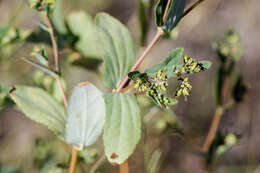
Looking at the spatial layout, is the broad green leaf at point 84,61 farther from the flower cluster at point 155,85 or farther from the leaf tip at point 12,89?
the flower cluster at point 155,85

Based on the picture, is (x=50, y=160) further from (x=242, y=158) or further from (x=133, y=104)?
(x=242, y=158)

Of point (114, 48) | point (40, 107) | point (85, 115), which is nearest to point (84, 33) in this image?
point (114, 48)

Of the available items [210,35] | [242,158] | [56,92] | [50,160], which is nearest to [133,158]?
[50,160]

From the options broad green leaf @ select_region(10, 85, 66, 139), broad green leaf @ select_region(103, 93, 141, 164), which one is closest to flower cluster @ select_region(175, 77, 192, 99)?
broad green leaf @ select_region(103, 93, 141, 164)

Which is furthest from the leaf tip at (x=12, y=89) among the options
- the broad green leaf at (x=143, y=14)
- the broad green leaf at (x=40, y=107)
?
the broad green leaf at (x=143, y=14)

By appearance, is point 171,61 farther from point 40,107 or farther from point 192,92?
point 192,92

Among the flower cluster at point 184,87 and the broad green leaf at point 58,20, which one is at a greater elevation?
the flower cluster at point 184,87

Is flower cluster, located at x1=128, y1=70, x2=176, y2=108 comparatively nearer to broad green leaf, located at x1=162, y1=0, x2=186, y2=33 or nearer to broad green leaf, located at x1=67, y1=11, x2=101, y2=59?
broad green leaf, located at x1=162, y1=0, x2=186, y2=33
